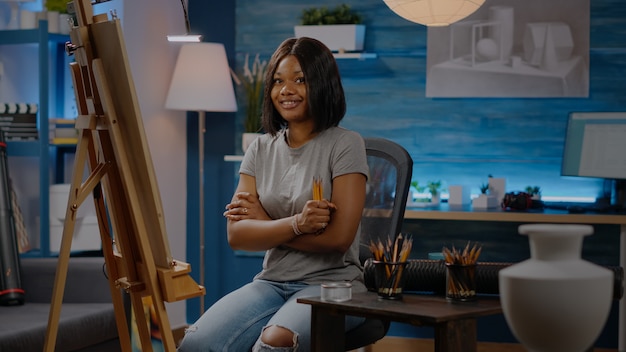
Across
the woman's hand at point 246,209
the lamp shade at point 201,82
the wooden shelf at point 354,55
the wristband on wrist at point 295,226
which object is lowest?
the wristband on wrist at point 295,226

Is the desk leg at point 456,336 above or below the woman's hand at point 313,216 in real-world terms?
below

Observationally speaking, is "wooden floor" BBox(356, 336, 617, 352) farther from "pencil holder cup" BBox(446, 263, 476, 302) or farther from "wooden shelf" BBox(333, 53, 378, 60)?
"pencil holder cup" BBox(446, 263, 476, 302)

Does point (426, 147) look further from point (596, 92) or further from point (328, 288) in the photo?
point (328, 288)

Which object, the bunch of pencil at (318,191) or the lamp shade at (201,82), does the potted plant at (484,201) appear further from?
the bunch of pencil at (318,191)

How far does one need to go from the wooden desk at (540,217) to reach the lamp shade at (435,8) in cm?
114

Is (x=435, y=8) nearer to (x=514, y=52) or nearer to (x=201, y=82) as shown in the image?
(x=514, y=52)

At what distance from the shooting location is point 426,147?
187 inches

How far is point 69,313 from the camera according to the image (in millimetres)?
3504

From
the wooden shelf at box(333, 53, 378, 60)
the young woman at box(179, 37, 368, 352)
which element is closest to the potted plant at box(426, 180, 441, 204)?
the wooden shelf at box(333, 53, 378, 60)

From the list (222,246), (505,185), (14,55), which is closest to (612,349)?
(505,185)

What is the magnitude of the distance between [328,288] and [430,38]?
278 cm

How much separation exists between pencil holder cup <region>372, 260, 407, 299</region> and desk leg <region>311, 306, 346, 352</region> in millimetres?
139

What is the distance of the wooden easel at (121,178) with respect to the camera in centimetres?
238

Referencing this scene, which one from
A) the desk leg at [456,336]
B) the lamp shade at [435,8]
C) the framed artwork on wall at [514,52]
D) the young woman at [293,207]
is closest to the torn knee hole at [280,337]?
the young woman at [293,207]
